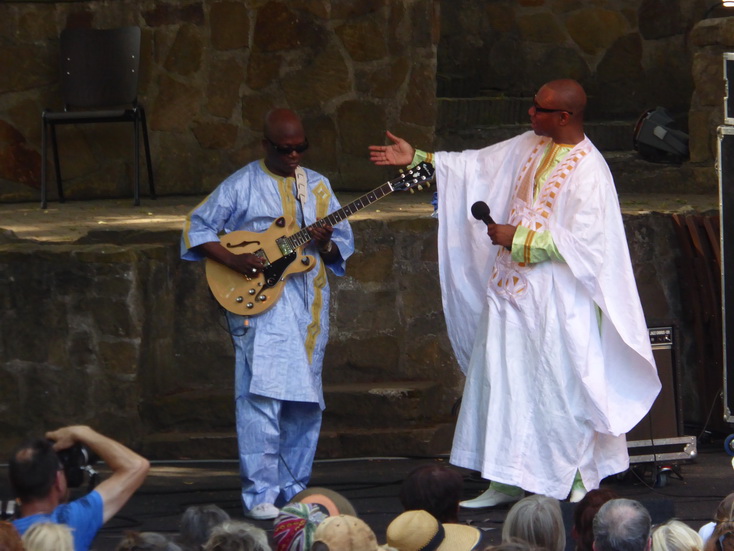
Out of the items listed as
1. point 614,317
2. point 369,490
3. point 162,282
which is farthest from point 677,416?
point 162,282

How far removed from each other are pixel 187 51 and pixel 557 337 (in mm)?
3991

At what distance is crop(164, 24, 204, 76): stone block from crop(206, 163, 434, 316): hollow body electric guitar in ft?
10.6

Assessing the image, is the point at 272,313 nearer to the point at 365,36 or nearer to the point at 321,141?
the point at 321,141

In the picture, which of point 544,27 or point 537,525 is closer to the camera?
point 537,525

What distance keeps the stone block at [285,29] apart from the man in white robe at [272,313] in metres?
2.94

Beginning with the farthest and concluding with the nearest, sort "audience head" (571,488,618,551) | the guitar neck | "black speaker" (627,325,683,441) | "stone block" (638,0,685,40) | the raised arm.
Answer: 1. "stone block" (638,0,685,40)
2. "black speaker" (627,325,683,441)
3. the guitar neck
4. the raised arm
5. "audience head" (571,488,618,551)

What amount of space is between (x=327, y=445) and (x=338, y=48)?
9.33 ft

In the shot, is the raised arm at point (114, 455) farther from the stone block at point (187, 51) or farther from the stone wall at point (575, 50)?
the stone wall at point (575, 50)

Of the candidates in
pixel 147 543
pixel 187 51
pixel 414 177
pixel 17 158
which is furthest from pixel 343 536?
pixel 17 158

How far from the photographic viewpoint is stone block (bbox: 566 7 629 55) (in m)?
11.7

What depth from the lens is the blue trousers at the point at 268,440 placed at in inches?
264

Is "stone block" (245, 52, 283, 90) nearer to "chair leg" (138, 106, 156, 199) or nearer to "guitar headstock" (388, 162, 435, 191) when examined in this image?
"chair leg" (138, 106, 156, 199)

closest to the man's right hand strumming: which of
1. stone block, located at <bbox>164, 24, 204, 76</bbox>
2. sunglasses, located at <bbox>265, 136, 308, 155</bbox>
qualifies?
sunglasses, located at <bbox>265, 136, 308, 155</bbox>

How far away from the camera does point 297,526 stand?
452 centimetres
